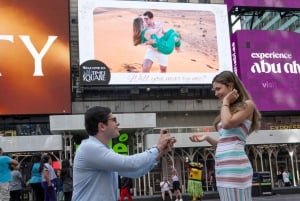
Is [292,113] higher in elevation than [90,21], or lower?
lower

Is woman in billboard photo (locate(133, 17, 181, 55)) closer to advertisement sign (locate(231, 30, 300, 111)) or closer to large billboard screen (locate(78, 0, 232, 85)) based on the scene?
large billboard screen (locate(78, 0, 232, 85))

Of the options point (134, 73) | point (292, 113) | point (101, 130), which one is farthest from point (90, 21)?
point (101, 130)

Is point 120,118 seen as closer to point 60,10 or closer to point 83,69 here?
point 83,69

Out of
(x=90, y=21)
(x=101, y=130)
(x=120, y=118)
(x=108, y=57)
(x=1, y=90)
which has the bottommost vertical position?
(x=101, y=130)

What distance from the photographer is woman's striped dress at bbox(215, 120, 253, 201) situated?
378 centimetres

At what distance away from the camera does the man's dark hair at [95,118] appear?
353 centimetres

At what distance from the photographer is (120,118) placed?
31.7 m

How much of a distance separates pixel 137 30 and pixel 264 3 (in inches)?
497

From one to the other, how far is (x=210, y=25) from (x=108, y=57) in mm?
9441

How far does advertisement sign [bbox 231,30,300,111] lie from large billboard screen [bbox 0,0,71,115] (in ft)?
48.7

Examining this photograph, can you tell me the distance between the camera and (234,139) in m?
3.87

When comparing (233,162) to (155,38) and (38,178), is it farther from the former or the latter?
(155,38)

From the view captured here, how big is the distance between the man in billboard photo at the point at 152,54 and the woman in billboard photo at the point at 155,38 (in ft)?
0.82

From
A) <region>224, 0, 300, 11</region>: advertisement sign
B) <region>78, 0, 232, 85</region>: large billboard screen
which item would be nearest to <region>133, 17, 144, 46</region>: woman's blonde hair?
<region>78, 0, 232, 85</region>: large billboard screen
